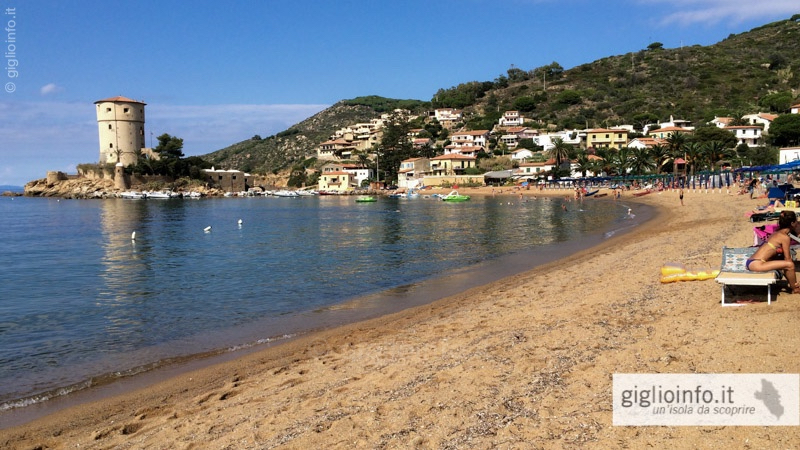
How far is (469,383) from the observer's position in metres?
6.40

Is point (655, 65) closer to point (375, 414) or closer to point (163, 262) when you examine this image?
point (163, 262)

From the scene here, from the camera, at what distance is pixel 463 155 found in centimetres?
10494

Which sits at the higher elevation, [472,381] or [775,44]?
[775,44]

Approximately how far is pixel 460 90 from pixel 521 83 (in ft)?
58.6

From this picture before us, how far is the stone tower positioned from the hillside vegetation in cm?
4296

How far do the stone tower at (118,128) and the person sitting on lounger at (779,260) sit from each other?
4720 inches

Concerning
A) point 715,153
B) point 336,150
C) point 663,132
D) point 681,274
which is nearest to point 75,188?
point 336,150

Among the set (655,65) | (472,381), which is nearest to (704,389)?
(472,381)

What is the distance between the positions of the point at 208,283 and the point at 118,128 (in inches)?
4282

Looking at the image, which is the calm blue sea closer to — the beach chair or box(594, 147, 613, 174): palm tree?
the beach chair

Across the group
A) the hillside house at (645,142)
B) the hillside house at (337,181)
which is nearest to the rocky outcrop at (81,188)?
the hillside house at (337,181)

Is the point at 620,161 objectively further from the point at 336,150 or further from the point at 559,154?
the point at 336,150

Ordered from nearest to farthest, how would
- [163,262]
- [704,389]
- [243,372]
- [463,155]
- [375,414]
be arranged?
[704,389] → [375,414] → [243,372] → [163,262] → [463,155]

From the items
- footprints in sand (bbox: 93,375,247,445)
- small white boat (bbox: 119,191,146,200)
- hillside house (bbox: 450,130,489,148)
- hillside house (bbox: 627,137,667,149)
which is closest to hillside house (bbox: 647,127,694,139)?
hillside house (bbox: 627,137,667,149)
